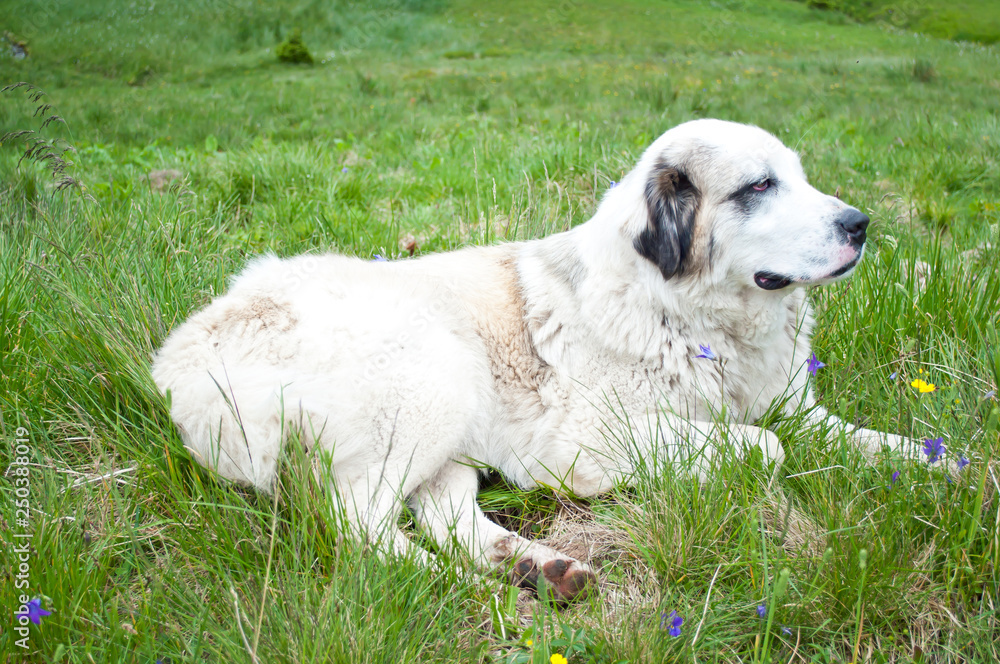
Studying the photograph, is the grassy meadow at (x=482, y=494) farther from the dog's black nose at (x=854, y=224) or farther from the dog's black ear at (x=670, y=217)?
the dog's black ear at (x=670, y=217)

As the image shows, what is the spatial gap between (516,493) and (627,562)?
0.59 m

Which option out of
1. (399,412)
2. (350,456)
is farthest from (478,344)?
(350,456)

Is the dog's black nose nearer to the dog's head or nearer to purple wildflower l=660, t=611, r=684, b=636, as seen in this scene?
the dog's head

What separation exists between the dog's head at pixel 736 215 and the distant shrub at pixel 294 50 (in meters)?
13.2

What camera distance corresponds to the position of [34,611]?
1371 millimetres

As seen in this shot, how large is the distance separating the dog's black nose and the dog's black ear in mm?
504

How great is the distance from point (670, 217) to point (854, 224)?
623 mm

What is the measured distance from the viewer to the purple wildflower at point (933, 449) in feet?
5.42

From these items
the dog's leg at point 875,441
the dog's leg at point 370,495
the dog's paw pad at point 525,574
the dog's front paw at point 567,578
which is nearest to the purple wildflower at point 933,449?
the dog's leg at point 875,441

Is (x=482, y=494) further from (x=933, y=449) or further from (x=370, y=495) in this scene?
(x=933, y=449)

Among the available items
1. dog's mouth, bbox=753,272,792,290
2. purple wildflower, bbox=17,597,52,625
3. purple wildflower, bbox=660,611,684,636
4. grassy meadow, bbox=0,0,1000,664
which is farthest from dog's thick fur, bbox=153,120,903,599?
purple wildflower, bbox=17,597,52,625

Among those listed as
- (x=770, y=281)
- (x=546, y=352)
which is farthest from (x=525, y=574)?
(x=770, y=281)

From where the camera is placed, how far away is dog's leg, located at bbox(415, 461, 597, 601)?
1.78m

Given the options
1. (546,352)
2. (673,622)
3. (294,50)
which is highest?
(294,50)
